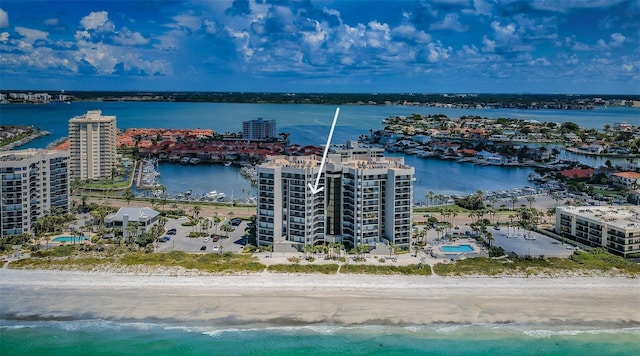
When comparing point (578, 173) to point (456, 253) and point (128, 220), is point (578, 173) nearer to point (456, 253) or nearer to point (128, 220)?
point (456, 253)

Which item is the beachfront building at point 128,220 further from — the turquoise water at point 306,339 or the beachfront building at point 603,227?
the beachfront building at point 603,227

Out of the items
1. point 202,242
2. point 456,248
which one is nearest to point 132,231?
point 202,242

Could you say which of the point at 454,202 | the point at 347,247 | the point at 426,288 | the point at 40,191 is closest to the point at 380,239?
the point at 347,247

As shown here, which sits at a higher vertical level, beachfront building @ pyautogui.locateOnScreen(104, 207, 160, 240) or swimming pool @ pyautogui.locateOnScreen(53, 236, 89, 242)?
beachfront building @ pyautogui.locateOnScreen(104, 207, 160, 240)

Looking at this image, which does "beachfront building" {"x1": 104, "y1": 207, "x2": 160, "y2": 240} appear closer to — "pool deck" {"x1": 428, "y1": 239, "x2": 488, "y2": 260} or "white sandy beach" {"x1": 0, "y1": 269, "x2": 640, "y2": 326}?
"white sandy beach" {"x1": 0, "y1": 269, "x2": 640, "y2": 326}

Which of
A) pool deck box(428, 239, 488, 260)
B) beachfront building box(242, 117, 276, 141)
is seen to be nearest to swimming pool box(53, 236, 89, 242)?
pool deck box(428, 239, 488, 260)

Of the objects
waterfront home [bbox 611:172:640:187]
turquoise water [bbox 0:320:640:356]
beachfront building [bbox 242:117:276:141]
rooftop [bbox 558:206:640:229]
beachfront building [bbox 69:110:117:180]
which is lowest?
turquoise water [bbox 0:320:640:356]
